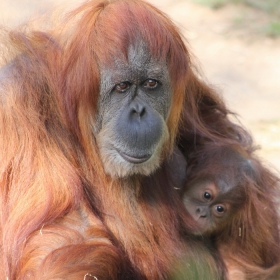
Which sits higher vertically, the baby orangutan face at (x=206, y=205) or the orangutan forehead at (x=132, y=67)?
the orangutan forehead at (x=132, y=67)

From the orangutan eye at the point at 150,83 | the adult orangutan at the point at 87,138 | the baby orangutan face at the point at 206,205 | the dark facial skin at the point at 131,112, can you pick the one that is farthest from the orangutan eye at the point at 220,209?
the orangutan eye at the point at 150,83

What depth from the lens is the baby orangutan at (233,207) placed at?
3447 mm

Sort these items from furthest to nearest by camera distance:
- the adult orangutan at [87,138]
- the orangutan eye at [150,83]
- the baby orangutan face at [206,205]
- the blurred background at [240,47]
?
the blurred background at [240,47], the baby orangutan face at [206,205], the orangutan eye at [150,83], the adult orangutan at [87,138]

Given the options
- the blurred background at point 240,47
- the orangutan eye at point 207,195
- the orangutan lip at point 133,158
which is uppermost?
the orangutan lip at point 133,158

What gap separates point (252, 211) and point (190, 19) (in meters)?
3.53

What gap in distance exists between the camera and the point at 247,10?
688cm

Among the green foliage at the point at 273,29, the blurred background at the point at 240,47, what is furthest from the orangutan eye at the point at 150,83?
the green foliage at the point at 273,29

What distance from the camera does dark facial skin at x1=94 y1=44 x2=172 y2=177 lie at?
112 inches

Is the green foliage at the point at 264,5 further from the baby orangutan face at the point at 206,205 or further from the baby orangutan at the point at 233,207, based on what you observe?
the baby orangutan face at the point at 206,205

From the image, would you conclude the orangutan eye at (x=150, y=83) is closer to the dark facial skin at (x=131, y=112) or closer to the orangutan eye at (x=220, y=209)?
A: the dark facial skin at (x=131, y=112)

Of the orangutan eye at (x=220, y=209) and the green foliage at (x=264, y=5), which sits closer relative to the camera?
the orangutan eye at (x=220, y=209)

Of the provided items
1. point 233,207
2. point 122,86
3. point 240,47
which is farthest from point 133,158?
→ point 240,47

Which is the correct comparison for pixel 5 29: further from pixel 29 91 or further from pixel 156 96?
pixel 156 96

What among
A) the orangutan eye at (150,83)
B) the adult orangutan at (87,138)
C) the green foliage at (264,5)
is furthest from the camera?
the green foliage at (264,5)
